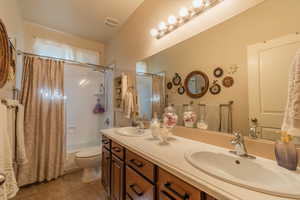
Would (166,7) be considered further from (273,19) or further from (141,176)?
(141,176)

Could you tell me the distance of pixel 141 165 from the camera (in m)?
0.98

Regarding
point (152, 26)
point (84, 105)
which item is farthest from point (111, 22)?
point (84, 105)

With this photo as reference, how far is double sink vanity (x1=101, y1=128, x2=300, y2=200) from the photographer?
52cm

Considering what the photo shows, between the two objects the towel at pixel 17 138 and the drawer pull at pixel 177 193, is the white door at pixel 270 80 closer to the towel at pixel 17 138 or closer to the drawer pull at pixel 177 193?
the drawer pull at pixel 177 193

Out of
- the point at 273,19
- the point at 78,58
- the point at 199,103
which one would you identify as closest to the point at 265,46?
the point at 273,19

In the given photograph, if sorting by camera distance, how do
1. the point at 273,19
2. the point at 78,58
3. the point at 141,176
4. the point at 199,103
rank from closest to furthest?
the point at 273,19 < the point at 141,176 < the point at 199,103 < the point at 78,58

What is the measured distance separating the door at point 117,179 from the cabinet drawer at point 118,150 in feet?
0.15

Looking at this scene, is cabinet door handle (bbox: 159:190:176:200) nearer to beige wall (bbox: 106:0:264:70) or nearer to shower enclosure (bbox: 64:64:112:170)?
beige wall (bbox: 106:0:264:70)

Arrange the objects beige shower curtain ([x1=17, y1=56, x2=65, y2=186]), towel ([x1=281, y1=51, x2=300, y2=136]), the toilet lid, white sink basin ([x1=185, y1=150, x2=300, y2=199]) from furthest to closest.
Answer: the toilet lid
beige shower curtain ([x1=17, y1=56, x2=65, y2=186])
towel ([x1=281, y1=51, x2=300, y2=136])
white sink basin ([x1=185, y1=150, x2=300, y2=199])

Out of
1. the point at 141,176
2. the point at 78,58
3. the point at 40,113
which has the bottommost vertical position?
the point at 141,176

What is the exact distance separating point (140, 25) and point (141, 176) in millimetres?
2025

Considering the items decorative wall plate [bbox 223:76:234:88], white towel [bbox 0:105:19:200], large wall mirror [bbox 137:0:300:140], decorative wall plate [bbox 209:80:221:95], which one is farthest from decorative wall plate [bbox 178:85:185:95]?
white towel [bbox 0:105:19:200]

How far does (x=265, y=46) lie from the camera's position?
34.9 inches

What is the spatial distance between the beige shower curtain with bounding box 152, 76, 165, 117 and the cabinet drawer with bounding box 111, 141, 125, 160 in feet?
2.08
